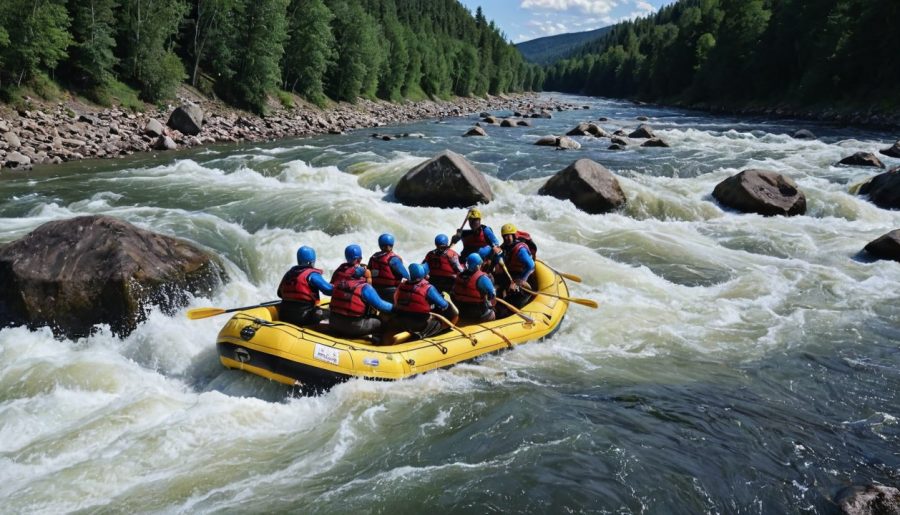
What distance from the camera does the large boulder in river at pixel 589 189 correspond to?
51.0ft

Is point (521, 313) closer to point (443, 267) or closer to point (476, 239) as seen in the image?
point (443, 267)

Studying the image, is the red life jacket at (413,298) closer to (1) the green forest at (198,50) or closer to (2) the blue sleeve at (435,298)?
(2) the blue sleeve at (435,298)

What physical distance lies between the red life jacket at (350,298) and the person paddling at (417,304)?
564mm

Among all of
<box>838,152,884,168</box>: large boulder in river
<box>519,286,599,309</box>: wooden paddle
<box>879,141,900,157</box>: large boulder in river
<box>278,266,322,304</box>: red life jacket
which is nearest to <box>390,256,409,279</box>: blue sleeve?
<box>278,266,322,304</box>: red life jacket

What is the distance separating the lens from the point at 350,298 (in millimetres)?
7422

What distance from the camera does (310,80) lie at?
4256 centimetres

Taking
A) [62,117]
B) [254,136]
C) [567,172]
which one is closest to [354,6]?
[254,136]

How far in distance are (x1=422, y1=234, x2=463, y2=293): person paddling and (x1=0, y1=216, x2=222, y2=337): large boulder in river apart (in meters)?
3.77

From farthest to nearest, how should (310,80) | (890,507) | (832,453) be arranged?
1. (310,80)
2. (832,453)
3. (890,507)

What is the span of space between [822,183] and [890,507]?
16014mm

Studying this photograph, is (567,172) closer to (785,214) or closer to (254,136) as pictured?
(785,214)

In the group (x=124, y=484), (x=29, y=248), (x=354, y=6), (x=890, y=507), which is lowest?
(x=124, y=484)

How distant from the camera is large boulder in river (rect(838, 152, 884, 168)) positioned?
2009 centimetres

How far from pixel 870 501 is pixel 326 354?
5351 mm
